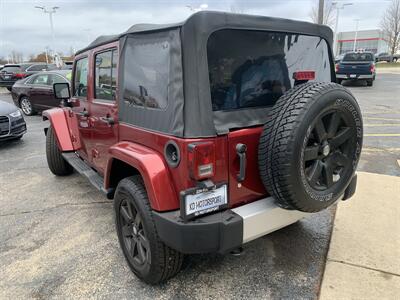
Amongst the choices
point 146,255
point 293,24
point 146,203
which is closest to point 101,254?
point 146,255

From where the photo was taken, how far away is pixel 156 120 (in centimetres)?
239

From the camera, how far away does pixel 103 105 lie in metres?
3.23

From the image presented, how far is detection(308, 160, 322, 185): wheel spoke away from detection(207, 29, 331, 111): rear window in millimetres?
564

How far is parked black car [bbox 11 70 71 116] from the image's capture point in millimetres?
10336

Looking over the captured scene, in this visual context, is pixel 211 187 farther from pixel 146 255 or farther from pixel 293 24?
pixel 293 24

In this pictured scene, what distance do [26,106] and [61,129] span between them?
26.9 ft

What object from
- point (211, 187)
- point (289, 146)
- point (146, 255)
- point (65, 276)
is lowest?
point (65, 276)

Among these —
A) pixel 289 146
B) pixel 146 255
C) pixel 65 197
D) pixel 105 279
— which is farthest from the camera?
pixel 65 197

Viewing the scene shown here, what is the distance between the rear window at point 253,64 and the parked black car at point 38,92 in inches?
337

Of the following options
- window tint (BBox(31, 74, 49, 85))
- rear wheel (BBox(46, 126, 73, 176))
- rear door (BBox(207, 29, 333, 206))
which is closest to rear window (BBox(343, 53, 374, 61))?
window tint (BBox(31, 74, 49, 85))

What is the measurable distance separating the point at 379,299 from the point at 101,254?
7.34 ft

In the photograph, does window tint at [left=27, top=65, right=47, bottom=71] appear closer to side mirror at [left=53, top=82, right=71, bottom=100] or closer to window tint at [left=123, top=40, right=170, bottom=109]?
side mirror at [left=53, top=82, right=71, bottom=100]

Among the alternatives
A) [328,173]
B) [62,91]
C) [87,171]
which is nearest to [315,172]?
[328,173]

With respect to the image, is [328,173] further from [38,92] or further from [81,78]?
[38,92]
